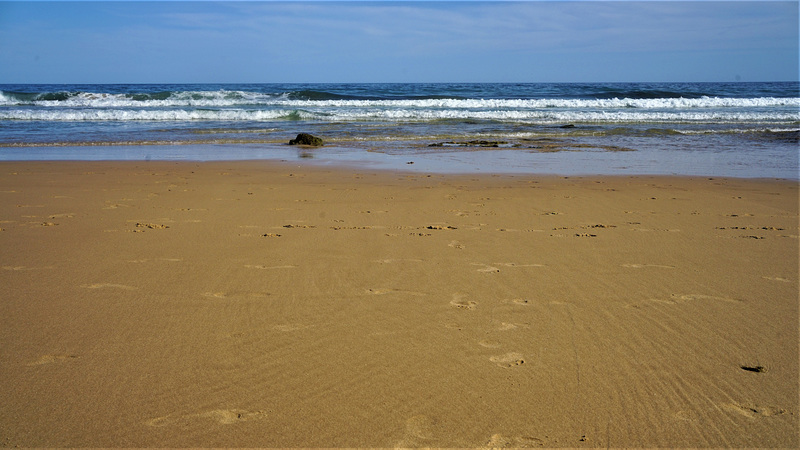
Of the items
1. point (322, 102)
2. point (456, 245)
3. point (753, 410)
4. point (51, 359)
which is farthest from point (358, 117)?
point (753, 410)

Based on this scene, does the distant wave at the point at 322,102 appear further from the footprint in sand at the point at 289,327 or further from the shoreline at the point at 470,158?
the footprint in sand at the point at 289,327

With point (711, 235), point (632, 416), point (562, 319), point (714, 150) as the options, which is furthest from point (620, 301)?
point (714, 150)

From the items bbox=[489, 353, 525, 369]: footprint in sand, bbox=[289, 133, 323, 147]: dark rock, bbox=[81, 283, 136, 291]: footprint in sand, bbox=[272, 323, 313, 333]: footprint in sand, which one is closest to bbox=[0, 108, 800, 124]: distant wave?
bbox=[289, 133, 323, 147]: dark rock

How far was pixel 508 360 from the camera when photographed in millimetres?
2895

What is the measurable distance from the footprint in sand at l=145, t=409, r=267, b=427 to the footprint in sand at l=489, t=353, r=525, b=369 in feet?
3.75

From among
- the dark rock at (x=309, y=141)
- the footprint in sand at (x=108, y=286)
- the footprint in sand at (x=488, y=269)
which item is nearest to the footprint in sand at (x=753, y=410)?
the footprint in sand at (x=488, y=269)

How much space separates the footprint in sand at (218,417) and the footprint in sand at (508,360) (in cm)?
114

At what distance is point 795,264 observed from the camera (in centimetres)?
451

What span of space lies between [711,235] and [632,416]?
3664mm

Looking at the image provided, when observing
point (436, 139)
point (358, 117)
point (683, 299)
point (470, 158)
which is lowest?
point (683, 299)

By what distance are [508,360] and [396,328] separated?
0.67m

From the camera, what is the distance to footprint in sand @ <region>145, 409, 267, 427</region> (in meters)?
2.35

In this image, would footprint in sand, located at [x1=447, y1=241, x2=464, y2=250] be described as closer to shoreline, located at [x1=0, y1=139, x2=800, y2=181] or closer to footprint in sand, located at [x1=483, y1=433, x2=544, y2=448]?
footprint in sand, located at [x1=483, y1=433, x2=544, y2=448]

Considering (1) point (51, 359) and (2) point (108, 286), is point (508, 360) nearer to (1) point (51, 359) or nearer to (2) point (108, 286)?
(1) point (51, 359)
